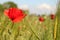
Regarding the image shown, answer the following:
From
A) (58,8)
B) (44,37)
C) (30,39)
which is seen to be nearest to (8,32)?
(30,39)

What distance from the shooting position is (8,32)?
6.45 feet

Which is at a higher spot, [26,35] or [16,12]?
[16,12]

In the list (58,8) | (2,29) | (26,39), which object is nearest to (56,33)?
(58,8)

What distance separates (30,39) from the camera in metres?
1.64

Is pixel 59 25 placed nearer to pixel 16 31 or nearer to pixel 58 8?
pixel 58 8

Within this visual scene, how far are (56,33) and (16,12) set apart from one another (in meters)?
0.71

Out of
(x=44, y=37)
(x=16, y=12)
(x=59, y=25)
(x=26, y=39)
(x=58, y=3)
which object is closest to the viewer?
(x=58, y=3)

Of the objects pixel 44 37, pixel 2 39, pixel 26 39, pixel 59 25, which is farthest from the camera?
pixel 2 39

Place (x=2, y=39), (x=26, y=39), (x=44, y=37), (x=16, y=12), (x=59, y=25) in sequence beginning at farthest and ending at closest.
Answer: (x=16, y=12) < (x=2, y=39) < (x=26, y=39) < (x=44, y=37) < (x=59, y=25)

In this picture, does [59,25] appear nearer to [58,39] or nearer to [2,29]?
[58,39]

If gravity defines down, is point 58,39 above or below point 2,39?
above

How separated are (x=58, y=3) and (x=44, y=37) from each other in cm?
40

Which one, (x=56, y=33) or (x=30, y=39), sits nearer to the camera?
(x=56, y=33)

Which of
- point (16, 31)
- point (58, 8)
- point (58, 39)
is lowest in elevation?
point (16, 31)
